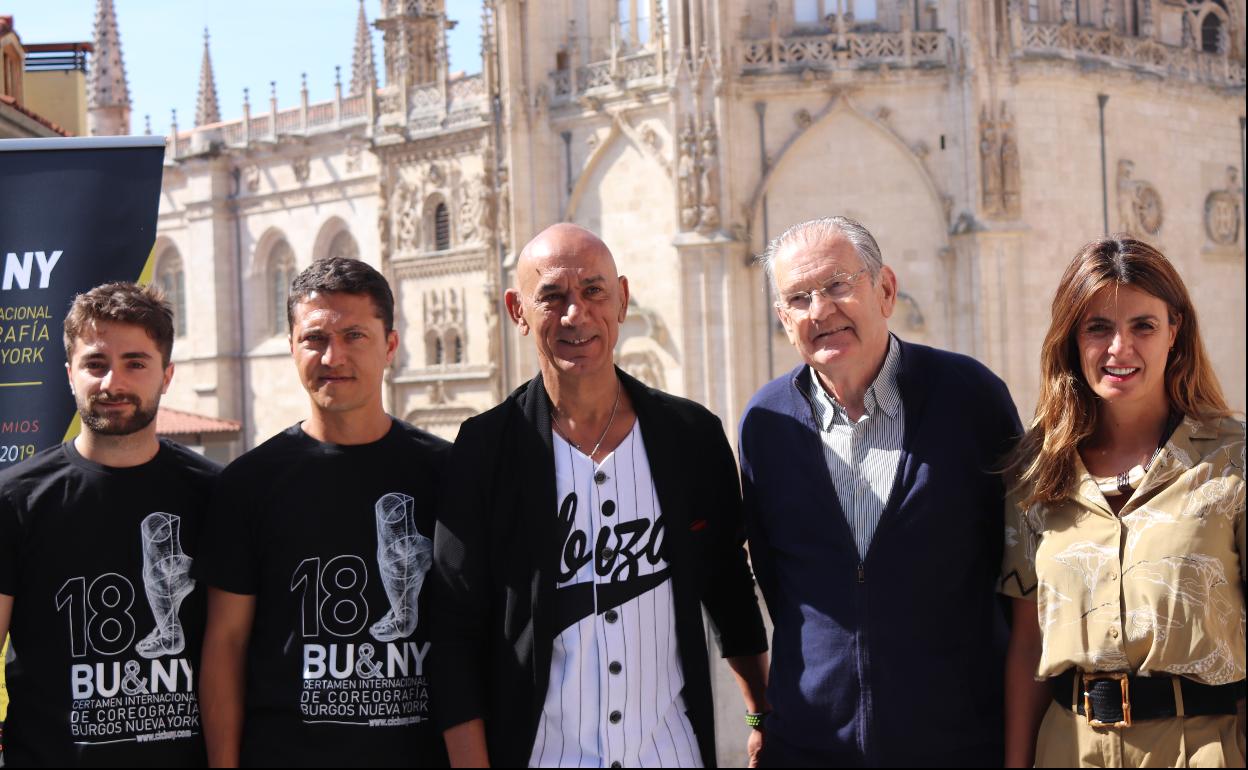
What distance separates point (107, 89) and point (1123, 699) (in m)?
43.9

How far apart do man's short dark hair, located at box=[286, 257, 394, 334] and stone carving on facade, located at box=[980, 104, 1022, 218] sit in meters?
19.6

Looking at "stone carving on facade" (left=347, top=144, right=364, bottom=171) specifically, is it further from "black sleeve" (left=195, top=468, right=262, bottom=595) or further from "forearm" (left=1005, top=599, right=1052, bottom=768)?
"forearm" (left=1005, top=599, right=1052, bottom=768)

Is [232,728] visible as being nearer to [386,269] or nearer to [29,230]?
[29,230]

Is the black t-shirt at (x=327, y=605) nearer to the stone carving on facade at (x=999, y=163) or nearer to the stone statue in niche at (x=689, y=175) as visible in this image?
the stone statue in niche at (x=689, y=175)

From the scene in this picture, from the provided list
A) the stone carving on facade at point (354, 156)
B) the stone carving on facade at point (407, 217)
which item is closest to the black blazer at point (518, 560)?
the stone carving on facade at point (407, 217)

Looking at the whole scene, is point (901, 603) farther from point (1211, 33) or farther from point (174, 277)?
point (174, 277)

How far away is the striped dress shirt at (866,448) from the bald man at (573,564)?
0.39 meters

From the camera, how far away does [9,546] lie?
3973 mm

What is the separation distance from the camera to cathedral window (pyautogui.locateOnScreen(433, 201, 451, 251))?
3019 centimetres

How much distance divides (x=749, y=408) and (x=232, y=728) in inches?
69.9

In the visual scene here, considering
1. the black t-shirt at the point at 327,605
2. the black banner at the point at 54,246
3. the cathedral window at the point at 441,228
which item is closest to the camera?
the black t-shirt at the point at 327,605

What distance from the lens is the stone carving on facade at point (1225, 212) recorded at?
1027 inches

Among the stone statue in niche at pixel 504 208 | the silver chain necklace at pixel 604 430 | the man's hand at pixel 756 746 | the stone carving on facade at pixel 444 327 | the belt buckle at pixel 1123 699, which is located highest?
the stone statue in niche at pixel 504 208

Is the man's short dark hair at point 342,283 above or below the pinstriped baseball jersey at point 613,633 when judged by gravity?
above
